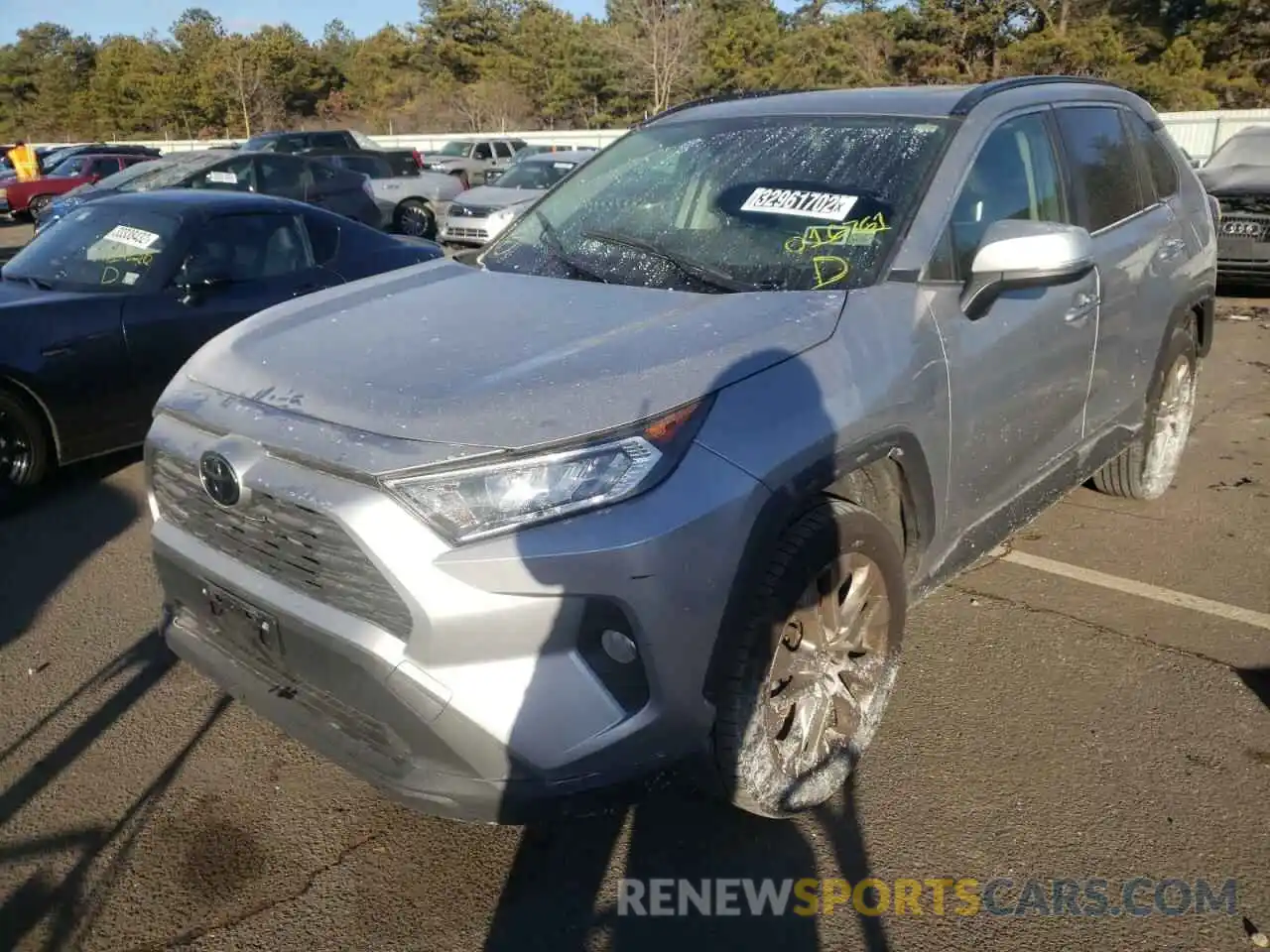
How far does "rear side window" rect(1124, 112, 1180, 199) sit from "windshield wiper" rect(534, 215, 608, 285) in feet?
8.64

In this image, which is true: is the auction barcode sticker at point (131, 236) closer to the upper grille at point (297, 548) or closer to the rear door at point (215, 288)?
the rear door at point (215, 288)

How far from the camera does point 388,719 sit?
2.26m

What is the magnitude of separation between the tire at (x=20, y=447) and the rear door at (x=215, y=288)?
19.4 inches

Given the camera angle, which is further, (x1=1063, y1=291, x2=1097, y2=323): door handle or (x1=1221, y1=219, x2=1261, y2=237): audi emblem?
(x1=1221, y1=219, x2=1261, y2=237): audi emblem

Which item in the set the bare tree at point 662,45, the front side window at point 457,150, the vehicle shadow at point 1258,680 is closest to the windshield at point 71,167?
the front side window at point 457,150

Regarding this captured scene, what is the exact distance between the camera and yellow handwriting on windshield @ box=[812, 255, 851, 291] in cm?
291

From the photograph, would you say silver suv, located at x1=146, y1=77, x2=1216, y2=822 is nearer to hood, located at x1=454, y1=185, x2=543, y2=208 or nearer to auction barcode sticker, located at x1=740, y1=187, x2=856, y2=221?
auction barcode sticker, located at x1=740, y1=187, x2=856, y2=221

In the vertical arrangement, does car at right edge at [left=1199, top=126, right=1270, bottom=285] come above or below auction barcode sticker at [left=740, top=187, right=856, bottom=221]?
below

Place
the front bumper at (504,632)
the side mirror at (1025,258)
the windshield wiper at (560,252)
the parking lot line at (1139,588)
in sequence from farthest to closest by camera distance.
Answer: the parking lot line at (1139,588), the windshield wiper at (560,252), the side mirror at (1025,258), the front bumper at (504,632)

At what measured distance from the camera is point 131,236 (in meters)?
5.89

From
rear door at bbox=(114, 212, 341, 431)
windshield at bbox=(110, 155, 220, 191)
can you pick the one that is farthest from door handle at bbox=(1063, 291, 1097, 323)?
windshield at bbox=(110, 155, 220, 191)

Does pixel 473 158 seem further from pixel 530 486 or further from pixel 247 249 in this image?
pixel 530 486

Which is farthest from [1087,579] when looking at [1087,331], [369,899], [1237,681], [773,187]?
[369,899]

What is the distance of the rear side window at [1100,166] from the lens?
12.7 ft
